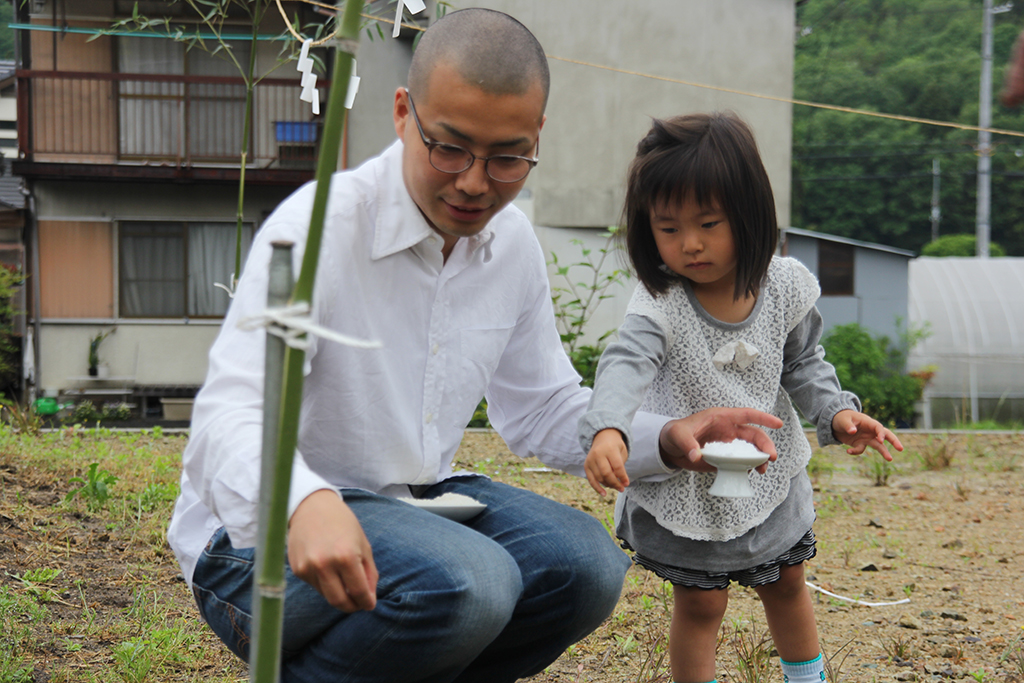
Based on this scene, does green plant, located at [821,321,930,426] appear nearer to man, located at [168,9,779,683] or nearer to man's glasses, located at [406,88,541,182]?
man, located at [168,9,779,683]

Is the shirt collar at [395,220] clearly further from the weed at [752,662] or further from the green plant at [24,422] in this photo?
the green plant at [24,422]

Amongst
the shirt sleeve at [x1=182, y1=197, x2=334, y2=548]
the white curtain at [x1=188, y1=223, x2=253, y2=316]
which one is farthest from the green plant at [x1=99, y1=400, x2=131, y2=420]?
the shirt sleeve at [x1=182, y1=197, x2=334, y2=548]

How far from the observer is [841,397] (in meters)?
2.07

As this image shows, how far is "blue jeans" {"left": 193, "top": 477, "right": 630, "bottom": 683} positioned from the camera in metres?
1.41

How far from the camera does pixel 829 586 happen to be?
130 inches

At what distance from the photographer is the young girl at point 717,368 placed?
1981 millimetres

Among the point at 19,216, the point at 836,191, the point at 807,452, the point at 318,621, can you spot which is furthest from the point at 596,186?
the point at 836,191

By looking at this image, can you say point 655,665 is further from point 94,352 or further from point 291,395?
point 94,352

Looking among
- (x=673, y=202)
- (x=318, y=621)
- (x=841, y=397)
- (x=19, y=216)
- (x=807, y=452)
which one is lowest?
(x=318, y=621)

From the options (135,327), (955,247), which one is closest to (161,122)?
(135,327)

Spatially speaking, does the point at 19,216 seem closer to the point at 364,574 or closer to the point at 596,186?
the point at 596,186

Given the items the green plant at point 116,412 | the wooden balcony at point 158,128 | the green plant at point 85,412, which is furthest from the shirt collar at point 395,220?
the green plant at point 116,412

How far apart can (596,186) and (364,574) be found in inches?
419

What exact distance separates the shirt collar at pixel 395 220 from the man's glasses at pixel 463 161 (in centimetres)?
16
